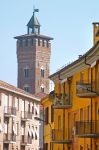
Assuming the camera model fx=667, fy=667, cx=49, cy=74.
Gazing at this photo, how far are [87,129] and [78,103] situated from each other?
18.0 ft

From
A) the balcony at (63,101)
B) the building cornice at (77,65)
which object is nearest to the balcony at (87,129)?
the building cornice at (77,65)

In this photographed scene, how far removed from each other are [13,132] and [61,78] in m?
40.3

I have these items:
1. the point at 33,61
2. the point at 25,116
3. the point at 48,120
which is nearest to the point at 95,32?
the point at 48,120

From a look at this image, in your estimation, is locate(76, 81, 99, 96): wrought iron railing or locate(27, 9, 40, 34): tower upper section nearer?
locate(76, 81, 99, 96): wrought iron railing

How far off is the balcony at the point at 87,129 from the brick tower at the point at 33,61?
115483mm

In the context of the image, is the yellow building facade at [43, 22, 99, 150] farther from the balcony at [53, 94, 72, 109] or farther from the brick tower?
the brick tower

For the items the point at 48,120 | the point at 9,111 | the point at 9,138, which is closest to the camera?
the point at 48,120

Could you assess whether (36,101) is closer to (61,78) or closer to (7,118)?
(7,118)

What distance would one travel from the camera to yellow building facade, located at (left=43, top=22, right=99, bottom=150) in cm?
4462

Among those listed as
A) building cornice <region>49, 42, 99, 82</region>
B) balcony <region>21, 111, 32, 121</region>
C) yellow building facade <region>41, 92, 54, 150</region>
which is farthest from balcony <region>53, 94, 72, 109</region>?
balcony <region>21, 111, 32, 121</region>

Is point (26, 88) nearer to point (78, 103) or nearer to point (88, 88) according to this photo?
point (78, 103)

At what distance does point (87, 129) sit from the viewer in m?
44.9

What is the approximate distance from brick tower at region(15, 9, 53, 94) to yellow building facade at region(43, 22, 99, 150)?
10325 centimetres

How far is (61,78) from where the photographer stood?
185 ft
